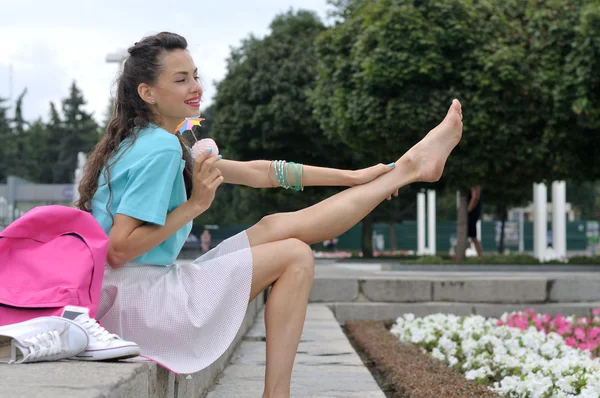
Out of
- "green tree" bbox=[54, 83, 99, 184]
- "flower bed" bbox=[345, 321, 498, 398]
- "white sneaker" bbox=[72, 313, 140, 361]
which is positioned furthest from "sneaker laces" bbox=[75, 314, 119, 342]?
"green tree" bbox=[54, 83, 99, 184]

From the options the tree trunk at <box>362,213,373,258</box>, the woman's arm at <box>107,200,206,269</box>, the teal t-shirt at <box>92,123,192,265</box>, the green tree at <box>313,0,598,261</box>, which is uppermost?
the green tree at <box>313,0,598,261</box>

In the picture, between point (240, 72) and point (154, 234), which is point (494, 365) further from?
point (240, 72)

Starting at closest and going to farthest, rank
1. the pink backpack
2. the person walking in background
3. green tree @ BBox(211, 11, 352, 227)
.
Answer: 1. the pink backpack
2. the person walking in background
3. green tree @ BBox(211, 11, 352, 227)

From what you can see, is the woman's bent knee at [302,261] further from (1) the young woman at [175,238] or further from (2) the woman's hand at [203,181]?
(2) the woman's hand at [203,181]

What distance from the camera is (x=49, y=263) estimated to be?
90.6 inches

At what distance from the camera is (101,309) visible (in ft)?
8.67

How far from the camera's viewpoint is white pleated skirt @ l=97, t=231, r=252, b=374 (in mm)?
2631

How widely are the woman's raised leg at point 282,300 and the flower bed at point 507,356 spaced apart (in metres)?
1.54

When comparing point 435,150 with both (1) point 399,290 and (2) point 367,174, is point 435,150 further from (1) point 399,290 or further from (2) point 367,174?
(1) point 399,290

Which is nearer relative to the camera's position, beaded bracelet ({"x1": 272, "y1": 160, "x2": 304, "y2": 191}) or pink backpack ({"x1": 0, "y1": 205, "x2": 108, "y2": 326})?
pink backpack ({"x1": 0, "y1": 205, "x2": 108, "y2": 326})

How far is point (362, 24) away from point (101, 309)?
1639 cm

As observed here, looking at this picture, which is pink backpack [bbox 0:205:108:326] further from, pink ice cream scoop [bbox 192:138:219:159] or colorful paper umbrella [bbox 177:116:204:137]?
colorful paper umbrella [bbox 177:116:204:137]

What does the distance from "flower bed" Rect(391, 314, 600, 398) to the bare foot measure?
118 cm

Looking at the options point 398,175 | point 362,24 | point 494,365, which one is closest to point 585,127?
point 362,24
